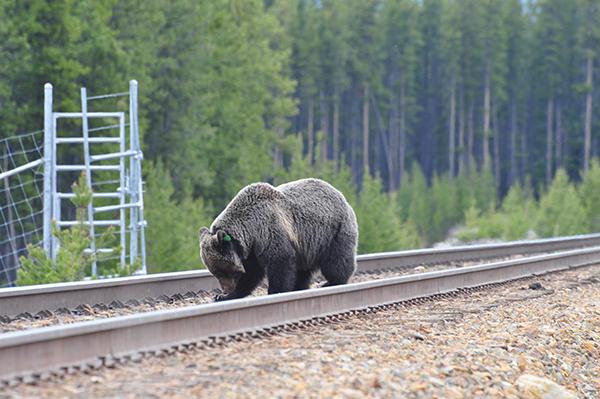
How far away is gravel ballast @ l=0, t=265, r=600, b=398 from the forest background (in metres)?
18.1

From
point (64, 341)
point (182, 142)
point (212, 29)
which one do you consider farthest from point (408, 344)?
point (212, 29)

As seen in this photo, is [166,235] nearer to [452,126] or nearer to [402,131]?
[402,131]

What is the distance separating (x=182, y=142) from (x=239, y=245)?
37838mm

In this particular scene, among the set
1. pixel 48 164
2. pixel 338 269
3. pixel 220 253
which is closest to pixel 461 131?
pixel 48 164

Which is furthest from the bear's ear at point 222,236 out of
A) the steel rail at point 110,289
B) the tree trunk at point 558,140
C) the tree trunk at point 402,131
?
the tree trunk at point 558,140

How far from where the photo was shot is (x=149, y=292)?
40.1 ft

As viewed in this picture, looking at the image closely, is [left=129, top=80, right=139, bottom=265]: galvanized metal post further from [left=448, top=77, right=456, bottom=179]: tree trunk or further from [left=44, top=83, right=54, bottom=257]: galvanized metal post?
[left=448, top=77, right=456, bottom=179]: tree trunk

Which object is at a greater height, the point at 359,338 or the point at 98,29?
the point at 98,29

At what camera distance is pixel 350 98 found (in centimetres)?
9725

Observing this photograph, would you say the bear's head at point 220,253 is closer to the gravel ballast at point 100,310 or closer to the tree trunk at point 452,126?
the gravel ballast at point 100,310

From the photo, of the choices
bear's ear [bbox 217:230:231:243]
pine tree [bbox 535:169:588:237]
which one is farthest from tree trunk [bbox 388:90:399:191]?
bear's ear [bbox 217:230:231:243]

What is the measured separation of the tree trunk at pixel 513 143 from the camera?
97.5 m

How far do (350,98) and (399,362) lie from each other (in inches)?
3533

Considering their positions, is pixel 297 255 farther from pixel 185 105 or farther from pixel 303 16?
pixel 303 16
